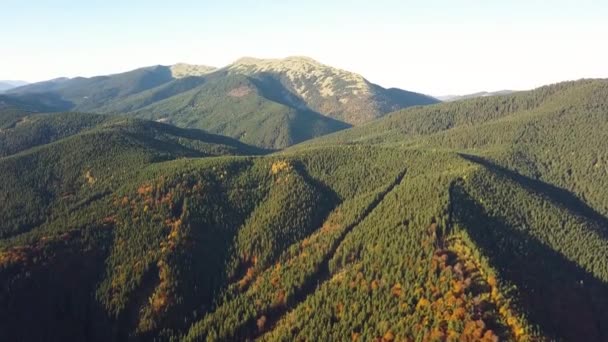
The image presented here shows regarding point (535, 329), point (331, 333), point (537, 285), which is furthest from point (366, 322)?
point (537, 285)

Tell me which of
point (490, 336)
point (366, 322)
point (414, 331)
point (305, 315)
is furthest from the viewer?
point (305, 315)

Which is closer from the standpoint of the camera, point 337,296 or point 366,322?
point 366,322

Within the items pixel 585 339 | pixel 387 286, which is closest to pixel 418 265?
pixel 387 286

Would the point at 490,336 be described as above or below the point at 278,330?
above

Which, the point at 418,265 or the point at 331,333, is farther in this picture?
the point at 418,265

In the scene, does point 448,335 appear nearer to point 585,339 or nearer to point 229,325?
point 585,339

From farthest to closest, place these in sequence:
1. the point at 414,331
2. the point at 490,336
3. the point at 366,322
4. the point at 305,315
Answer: the point at 305,315 < the point at 366,322 < the point at 414,331 < the point at 490,336

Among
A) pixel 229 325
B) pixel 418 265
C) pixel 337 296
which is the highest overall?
pixel 418 265

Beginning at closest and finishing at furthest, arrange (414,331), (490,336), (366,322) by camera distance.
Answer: (490,336) < (414,331) < (366,322)

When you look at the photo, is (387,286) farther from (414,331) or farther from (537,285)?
(537,285)
